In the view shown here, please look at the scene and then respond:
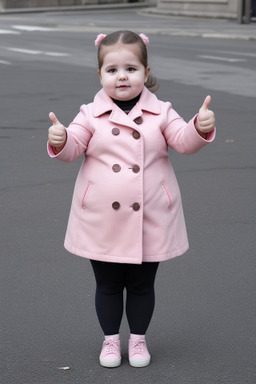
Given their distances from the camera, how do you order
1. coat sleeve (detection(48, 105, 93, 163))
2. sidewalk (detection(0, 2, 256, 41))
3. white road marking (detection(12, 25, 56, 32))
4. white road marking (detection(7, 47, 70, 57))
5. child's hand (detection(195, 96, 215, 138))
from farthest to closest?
white road marking (detection(12, 25, 56, 32)), sidewalk (detection(0, 2, 256, 41)), white road marking (detection(7, 47, 70, 57)), coat sleeve (detection(48, 105, 93, 163)), child's hand (detection(195, 96, 215, 138))

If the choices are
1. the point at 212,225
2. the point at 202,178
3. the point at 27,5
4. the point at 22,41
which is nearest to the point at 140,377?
the point at 212,225

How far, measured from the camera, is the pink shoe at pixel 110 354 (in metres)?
4.26

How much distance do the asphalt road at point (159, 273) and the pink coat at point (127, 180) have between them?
1.89ft

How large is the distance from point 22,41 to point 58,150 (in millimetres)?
24685

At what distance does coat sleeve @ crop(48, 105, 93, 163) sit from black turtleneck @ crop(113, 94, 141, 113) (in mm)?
136

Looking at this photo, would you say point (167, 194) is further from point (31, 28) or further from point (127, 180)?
point (31, 28)

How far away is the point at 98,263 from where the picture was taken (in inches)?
163

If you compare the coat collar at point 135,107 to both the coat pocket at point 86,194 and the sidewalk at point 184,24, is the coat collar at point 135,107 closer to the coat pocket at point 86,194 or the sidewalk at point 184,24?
the coat pocket at point 86,194

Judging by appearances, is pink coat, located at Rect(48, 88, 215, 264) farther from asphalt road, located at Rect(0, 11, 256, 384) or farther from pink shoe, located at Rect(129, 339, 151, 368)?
asphalt road, located at Rect(0, 11, 256, 384)

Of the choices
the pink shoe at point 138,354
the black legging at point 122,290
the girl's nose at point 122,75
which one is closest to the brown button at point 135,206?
the black legging at point 122,290

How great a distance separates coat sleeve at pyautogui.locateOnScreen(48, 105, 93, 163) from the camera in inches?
155

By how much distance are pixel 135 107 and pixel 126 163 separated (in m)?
0.24

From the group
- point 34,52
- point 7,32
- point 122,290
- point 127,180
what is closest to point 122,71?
point 127,180

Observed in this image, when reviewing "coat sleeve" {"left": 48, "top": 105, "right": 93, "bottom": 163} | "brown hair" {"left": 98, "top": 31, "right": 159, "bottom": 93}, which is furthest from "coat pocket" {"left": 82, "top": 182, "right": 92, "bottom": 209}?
"brown hair" {"left": 98, "top": 31, "right": 159, "bottom": 93}
